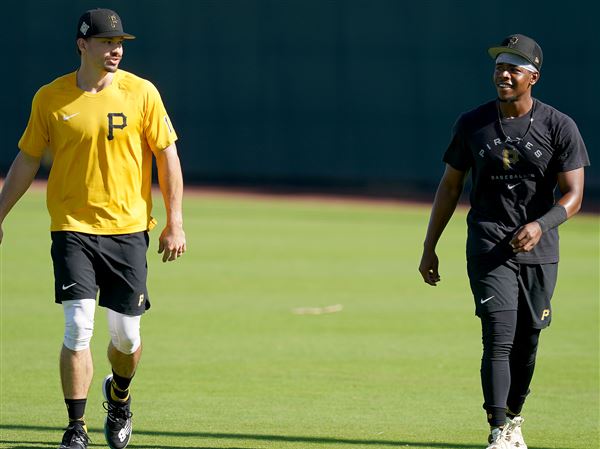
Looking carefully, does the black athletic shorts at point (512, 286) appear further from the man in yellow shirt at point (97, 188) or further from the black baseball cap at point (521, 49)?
the man in yellow shirt at point (97, 188)

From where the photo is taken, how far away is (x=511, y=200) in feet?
22.6

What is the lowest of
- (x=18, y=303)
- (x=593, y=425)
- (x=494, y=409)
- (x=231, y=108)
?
(x=231, y=108)

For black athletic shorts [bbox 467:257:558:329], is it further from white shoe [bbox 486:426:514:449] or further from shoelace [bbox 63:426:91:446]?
shoelace [bbox 63:426:91:446]

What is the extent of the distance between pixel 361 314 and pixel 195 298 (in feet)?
6.75

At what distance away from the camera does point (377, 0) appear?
35.2 m

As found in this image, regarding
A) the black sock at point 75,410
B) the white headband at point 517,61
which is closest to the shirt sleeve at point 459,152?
the white headband at point 517,61

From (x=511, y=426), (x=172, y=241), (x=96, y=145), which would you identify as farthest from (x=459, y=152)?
(x=96, y=145)

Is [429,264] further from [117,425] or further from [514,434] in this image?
[117,425]

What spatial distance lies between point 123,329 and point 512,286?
225cm

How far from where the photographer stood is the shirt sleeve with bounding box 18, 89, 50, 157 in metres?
6.99

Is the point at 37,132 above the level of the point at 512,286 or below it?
above

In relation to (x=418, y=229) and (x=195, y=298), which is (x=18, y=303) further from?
(x=418, y=229)

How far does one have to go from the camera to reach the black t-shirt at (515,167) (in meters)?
6.84

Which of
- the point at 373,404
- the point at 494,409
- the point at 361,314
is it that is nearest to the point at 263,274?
the point at 361,314
